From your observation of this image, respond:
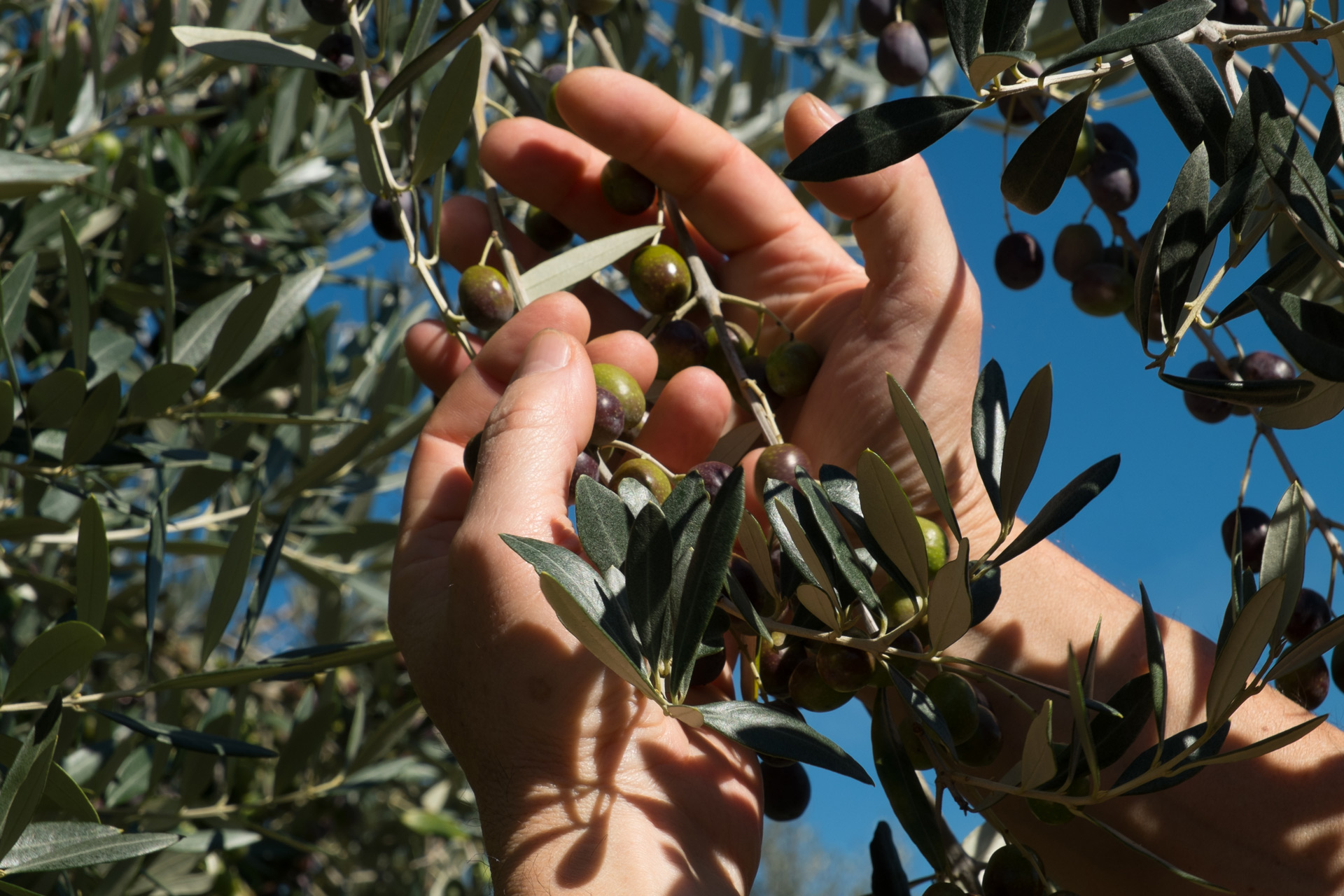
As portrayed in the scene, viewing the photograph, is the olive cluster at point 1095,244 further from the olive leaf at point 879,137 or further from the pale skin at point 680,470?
the olive leaf at point 879,137

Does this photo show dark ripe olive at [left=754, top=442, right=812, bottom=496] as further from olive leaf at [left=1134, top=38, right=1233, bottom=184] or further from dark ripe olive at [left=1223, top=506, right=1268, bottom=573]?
dark ripe olive at [left=1223, top=506, right=1268, bottom=573]

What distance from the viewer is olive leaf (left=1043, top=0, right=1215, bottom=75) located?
0.71m

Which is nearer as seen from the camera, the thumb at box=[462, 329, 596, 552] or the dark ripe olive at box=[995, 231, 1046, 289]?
the thumb at box=[462, 329, 596, 552]

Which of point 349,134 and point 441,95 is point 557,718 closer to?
point 441,95

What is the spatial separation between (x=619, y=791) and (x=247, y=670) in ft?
1.61

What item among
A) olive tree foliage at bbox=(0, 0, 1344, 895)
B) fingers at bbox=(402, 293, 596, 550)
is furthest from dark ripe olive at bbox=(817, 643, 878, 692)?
fingers at bbox=(402, 293, 596, 550)

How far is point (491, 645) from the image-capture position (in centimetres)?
110

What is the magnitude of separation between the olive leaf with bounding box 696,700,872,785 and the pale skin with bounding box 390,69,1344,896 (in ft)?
0.84

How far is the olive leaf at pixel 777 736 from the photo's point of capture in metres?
0.81

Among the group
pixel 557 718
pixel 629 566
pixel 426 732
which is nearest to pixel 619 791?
pixel 557 718

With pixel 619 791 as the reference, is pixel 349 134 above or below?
above

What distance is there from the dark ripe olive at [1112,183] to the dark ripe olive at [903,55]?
1.19 feet

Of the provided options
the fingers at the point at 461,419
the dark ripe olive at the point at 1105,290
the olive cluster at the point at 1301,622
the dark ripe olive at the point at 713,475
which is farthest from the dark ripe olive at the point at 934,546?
the dark ripe olive at the point at 1105,290

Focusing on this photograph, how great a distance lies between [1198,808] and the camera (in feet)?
4.45
